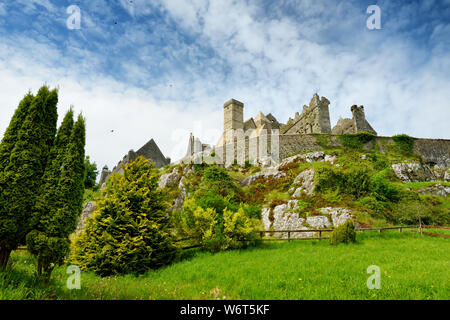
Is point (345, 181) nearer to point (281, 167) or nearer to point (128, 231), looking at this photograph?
point (281, 167)

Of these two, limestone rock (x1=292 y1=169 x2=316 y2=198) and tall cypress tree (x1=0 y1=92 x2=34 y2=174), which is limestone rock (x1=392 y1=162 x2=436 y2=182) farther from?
tall cypress tree (x1=0 y1=92 x2=34 y2=174)

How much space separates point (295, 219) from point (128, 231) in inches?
585

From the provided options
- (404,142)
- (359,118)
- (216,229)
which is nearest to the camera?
(216,229)

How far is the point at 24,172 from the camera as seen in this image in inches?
249

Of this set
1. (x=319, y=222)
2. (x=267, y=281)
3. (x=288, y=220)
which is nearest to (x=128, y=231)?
(x=267, y=281)

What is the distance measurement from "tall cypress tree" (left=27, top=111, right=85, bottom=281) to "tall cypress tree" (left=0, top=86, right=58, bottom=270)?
0.25 meters

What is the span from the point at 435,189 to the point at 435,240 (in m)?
12.8

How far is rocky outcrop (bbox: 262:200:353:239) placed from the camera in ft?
58.9

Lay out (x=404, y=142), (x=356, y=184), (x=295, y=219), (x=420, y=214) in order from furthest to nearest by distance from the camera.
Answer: (x=404, y=142), (x=356, y=184), (x=295, y=219), (x=420, y=214)

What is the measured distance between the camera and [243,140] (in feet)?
Result: 131

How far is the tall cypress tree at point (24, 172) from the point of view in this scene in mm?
5973

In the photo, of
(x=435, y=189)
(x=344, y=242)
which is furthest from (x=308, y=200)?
(x=435, y=189)
